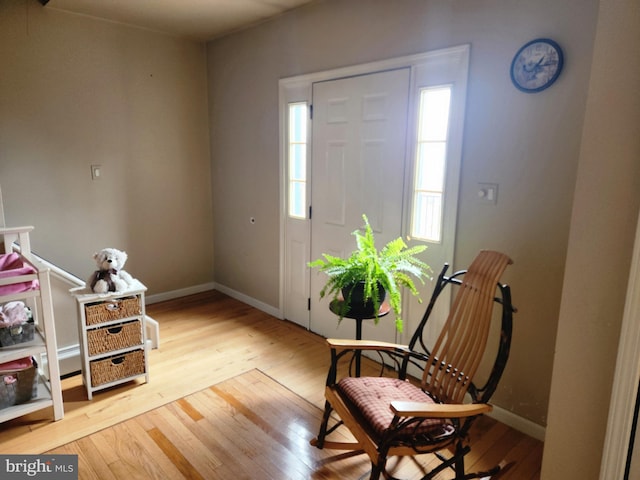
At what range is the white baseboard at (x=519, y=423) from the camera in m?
2.21

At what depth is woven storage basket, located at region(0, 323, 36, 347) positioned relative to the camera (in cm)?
216

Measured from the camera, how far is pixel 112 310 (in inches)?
99.5

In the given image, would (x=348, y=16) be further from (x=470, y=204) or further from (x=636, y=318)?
(x=636, y=318)

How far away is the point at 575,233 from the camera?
132 cm

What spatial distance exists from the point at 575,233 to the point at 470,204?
1.04 m

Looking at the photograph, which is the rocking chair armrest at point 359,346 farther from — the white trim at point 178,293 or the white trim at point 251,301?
the white trim at point 178,293

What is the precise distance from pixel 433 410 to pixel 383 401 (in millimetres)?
315

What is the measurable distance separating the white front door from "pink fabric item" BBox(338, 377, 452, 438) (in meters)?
0.97

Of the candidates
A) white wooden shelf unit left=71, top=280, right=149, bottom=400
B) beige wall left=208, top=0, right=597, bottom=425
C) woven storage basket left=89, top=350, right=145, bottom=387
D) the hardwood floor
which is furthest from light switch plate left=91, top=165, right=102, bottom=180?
beige wall left=208, top=0, right=597, bottom=425

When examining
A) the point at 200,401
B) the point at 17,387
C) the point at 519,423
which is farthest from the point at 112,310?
the point at 519,423

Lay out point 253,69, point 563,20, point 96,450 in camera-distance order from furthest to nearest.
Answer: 1. point 253,69
2. point 96,450
3. point 563,20

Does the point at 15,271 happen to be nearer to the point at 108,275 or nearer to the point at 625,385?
the point at 108,275

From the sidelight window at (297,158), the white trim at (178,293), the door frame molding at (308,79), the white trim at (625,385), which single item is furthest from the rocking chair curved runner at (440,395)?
the white trim at (178,293)

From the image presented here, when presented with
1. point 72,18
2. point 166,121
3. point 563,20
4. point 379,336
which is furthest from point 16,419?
point 563,20
